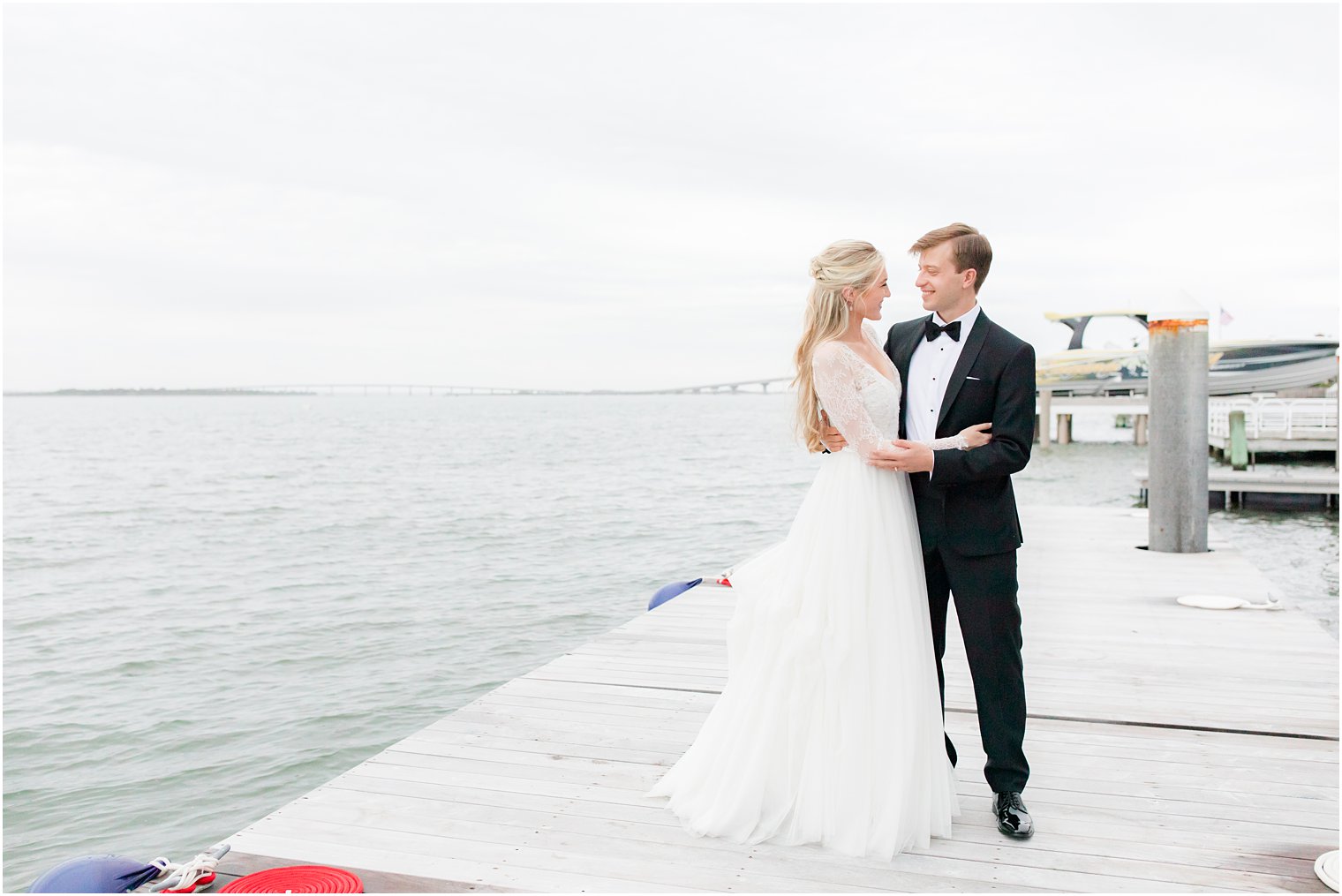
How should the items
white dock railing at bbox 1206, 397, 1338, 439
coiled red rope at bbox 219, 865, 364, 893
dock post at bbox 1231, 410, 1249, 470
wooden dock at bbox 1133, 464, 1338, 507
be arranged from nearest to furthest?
coiled red rope at bbox 219, 865, 364, 893 < wooden dock at bbox 1133, 464, 1338, 507 < dock post at bbox 1231, 410, 1249, 470 < white dock railing at bbox 1206, 397, 1338, 439

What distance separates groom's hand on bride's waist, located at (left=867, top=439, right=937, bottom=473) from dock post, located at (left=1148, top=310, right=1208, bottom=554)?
20.9ft

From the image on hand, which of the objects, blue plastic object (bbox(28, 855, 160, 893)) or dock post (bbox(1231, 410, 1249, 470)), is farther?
dock post (bbox(1231, 410, 1249, 470))

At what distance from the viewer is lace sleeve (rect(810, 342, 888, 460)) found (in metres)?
3.31

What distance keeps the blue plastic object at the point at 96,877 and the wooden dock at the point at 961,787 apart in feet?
0.84

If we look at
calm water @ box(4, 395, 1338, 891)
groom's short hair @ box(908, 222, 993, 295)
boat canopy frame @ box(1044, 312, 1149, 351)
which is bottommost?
calm water @ box(4, 395, 1338, 891)

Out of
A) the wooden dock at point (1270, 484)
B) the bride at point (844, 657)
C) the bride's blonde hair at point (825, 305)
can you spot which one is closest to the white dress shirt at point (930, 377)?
the bride at point (844, 657)

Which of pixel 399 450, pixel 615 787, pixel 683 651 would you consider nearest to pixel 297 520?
pixel 683 651

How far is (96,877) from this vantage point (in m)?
3.00

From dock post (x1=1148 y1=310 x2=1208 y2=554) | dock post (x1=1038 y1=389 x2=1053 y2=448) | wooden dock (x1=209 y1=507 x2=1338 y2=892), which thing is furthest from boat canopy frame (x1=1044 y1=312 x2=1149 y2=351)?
wooden dock (x1=209 y1=507 x2=1338 y2=892)

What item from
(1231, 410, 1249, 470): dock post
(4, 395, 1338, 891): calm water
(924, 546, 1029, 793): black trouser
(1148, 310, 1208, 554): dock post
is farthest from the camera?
(1231, 410, 1249, 470): dock post

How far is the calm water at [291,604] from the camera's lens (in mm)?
7363

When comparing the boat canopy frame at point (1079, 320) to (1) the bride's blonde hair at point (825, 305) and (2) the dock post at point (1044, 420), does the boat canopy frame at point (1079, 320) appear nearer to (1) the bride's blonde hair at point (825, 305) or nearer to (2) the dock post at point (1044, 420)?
(2) the dock post at point (1044, 420)

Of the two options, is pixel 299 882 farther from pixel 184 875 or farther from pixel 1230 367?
pixel 1230 367

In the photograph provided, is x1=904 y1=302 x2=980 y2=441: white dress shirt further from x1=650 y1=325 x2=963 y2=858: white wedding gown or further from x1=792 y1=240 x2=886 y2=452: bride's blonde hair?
x1=792 y1=240 x2=886 y2=452: bride's blonde hair
